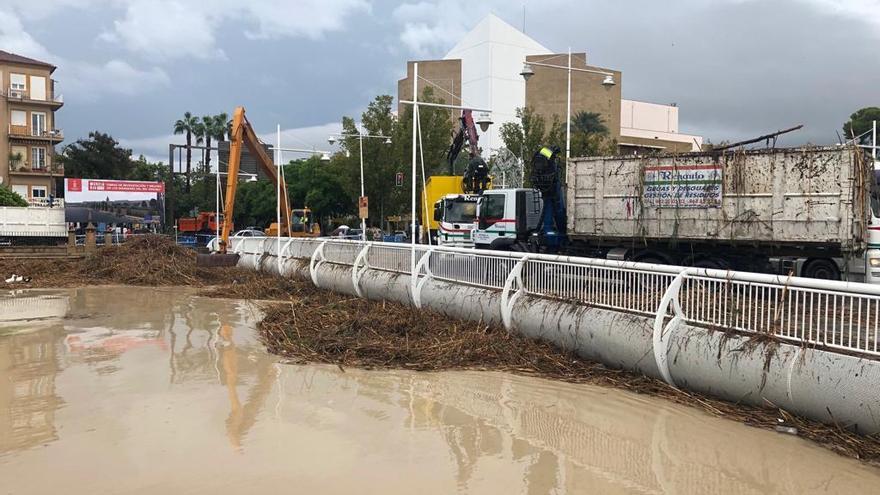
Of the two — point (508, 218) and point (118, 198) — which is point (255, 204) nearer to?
point (118, 198)

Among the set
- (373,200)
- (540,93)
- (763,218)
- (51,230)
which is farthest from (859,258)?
(540,93)

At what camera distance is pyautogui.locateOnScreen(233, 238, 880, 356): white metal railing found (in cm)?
486

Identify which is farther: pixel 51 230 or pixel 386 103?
pixel 386 103

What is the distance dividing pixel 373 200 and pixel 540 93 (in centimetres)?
4732

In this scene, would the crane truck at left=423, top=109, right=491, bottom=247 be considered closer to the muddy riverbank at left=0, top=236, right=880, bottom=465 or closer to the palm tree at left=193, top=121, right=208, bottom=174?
the muddy riverbank at left=0, top=236, right=880, bottom=465

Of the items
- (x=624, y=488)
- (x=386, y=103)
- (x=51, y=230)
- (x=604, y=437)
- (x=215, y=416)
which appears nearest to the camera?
(x=624, y=488)

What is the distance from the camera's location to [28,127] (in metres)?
62.2

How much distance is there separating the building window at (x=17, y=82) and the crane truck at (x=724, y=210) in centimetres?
6368

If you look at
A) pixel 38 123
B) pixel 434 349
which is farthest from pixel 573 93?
pixel 434 349

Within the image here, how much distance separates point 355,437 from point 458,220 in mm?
16418

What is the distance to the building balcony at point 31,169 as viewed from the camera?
60.9 meters

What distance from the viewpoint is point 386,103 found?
37406 mm

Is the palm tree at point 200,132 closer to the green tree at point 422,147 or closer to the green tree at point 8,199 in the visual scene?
the green tree at point 8,199

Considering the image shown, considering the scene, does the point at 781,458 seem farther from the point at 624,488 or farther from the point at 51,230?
the point at 51,230
